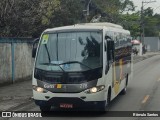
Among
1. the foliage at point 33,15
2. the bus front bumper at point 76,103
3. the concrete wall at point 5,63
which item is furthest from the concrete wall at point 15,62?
the bus front bumper at point 76,103

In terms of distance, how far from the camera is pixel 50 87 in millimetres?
11227

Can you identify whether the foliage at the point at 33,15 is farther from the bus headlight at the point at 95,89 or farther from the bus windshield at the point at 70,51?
the bus headlight at the point at 95,89

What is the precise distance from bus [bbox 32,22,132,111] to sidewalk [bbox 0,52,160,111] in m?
2.05

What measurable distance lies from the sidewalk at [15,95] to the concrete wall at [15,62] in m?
0.50

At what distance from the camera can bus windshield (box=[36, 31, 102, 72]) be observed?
11.4 metres

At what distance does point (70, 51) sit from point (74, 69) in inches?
25.5

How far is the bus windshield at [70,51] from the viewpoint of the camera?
37.4 feet

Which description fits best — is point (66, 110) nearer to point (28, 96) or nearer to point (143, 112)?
point (143, 112)

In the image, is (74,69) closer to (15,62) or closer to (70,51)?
(70,51)

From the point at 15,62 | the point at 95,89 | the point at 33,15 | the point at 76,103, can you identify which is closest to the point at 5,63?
the point at 15,62

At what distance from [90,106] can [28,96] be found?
505cm

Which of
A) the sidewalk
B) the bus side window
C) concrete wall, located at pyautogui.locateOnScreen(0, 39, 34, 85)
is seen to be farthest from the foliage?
the bus side window

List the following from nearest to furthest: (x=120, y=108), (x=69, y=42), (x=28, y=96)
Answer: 1. (x=69, y=42)
2. (x=120, y=108)
3. (x=28, y=96)

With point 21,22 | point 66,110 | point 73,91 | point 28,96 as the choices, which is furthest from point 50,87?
point 21,22
